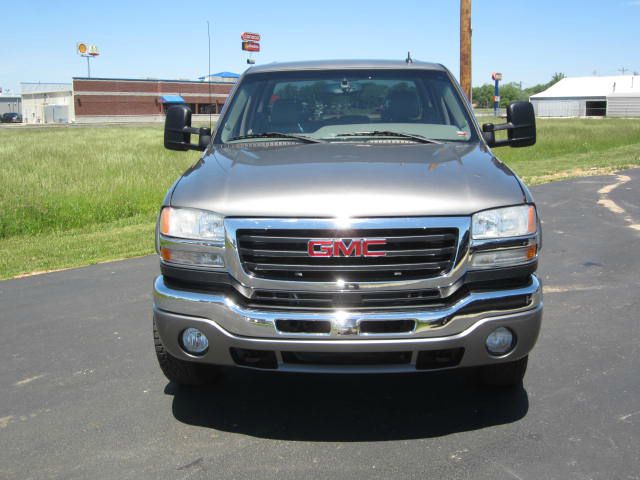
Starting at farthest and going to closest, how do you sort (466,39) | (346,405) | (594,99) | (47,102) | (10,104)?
(10,104) → (47,102) → (594,99) → (466,39) → (346,405)

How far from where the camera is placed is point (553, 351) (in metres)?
4.88

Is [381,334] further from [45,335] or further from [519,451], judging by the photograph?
[45,335]

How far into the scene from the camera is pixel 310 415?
3928 millimetres

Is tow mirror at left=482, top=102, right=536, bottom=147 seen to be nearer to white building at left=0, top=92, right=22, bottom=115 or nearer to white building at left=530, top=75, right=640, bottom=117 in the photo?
white building at left=530, top=75, right=640, bottom=117

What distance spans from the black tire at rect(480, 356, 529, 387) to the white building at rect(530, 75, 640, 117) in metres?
87.6

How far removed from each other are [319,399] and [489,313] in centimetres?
120

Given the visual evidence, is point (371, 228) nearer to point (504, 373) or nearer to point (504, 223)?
point (504, 223)

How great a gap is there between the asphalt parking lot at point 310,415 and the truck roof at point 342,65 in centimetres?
206

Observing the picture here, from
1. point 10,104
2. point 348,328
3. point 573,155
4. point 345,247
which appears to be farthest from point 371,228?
point 10,104

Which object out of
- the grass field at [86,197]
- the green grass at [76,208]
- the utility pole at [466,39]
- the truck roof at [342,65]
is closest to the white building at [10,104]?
the grass field at [86,197]

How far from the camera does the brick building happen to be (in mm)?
84062

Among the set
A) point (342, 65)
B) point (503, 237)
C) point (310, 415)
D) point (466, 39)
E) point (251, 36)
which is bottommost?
point (310, 415)

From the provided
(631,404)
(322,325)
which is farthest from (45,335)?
(631,404)

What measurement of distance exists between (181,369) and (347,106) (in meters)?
2.09
